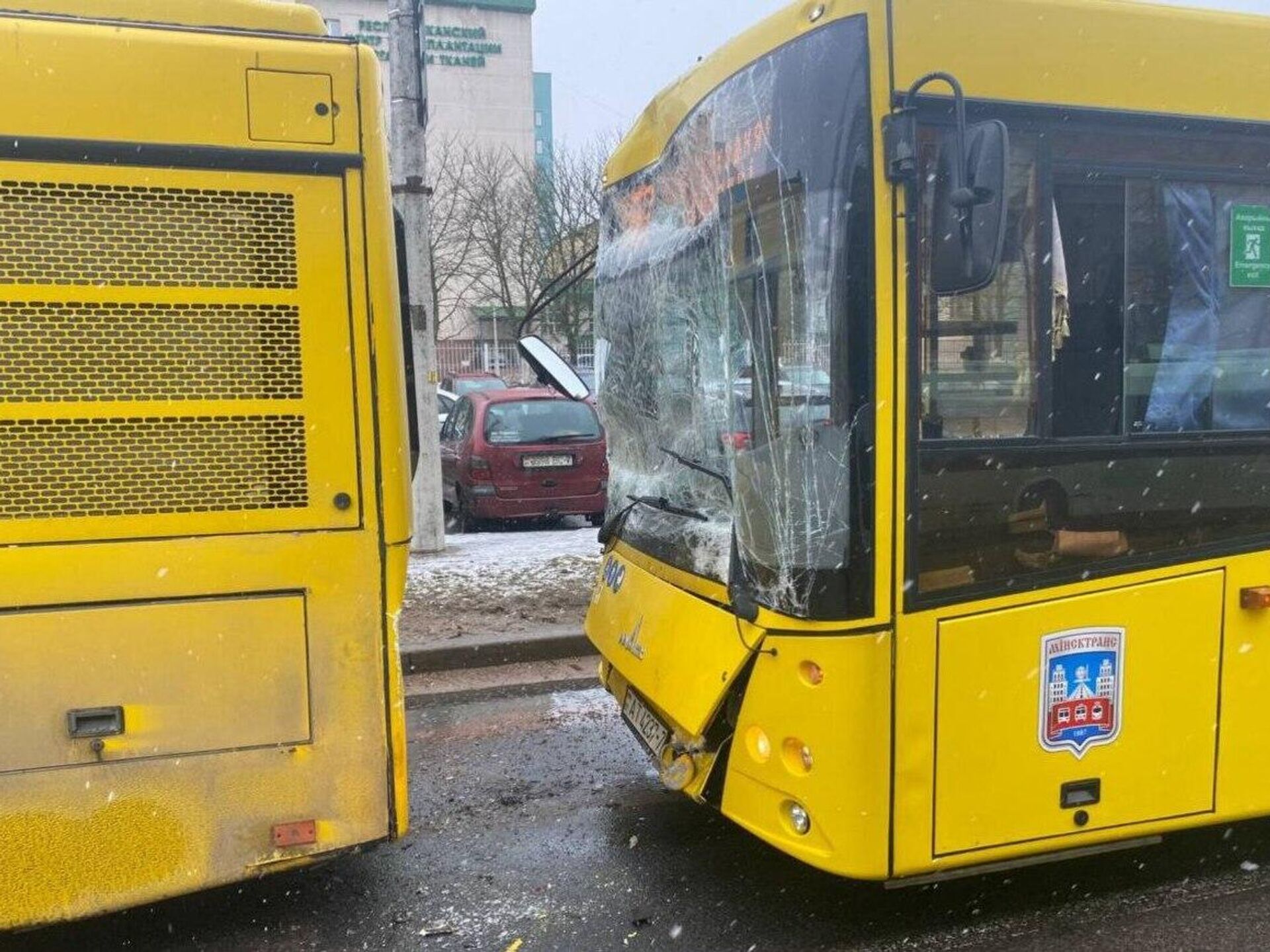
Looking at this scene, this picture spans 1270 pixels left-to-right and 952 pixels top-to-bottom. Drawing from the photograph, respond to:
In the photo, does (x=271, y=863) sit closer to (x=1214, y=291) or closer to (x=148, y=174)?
(x=148, y=174)

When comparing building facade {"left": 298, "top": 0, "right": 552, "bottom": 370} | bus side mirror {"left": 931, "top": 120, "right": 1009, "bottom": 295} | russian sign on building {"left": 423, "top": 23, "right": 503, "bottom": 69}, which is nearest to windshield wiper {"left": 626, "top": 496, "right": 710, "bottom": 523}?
bus side mirror {"left": 931, "top": 120, "right": 1009, "bottom": 295}

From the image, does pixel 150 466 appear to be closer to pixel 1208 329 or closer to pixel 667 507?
pixel 667 507

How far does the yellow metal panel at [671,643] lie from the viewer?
3.09 m

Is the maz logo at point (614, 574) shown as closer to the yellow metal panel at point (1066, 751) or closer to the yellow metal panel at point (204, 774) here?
the yellow metal panel at point (204, 774)

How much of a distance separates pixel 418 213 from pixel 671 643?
5828 millimetres

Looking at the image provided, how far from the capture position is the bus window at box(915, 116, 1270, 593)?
2869mm

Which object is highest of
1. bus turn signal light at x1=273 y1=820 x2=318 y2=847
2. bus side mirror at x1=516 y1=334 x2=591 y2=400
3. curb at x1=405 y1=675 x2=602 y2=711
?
bus side mirror at x1=516 y1=334 x2=591 y2=400

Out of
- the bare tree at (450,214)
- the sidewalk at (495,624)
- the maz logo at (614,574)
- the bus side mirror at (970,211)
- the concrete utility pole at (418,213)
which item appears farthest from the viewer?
the bare tree at (450,214)

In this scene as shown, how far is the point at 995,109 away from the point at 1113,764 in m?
2.03

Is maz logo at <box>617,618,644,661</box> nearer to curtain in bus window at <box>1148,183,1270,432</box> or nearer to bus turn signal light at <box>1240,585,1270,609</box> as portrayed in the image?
curtain in bus window at <box>1148,183,1270,432</box>

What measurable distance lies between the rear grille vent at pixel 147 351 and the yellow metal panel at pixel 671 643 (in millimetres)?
1463

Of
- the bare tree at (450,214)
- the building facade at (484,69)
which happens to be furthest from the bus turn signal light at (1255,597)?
the building facade at (484,69)

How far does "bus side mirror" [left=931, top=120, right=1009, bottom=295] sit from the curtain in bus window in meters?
0.77

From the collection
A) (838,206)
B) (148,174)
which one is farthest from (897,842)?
(148,174)
